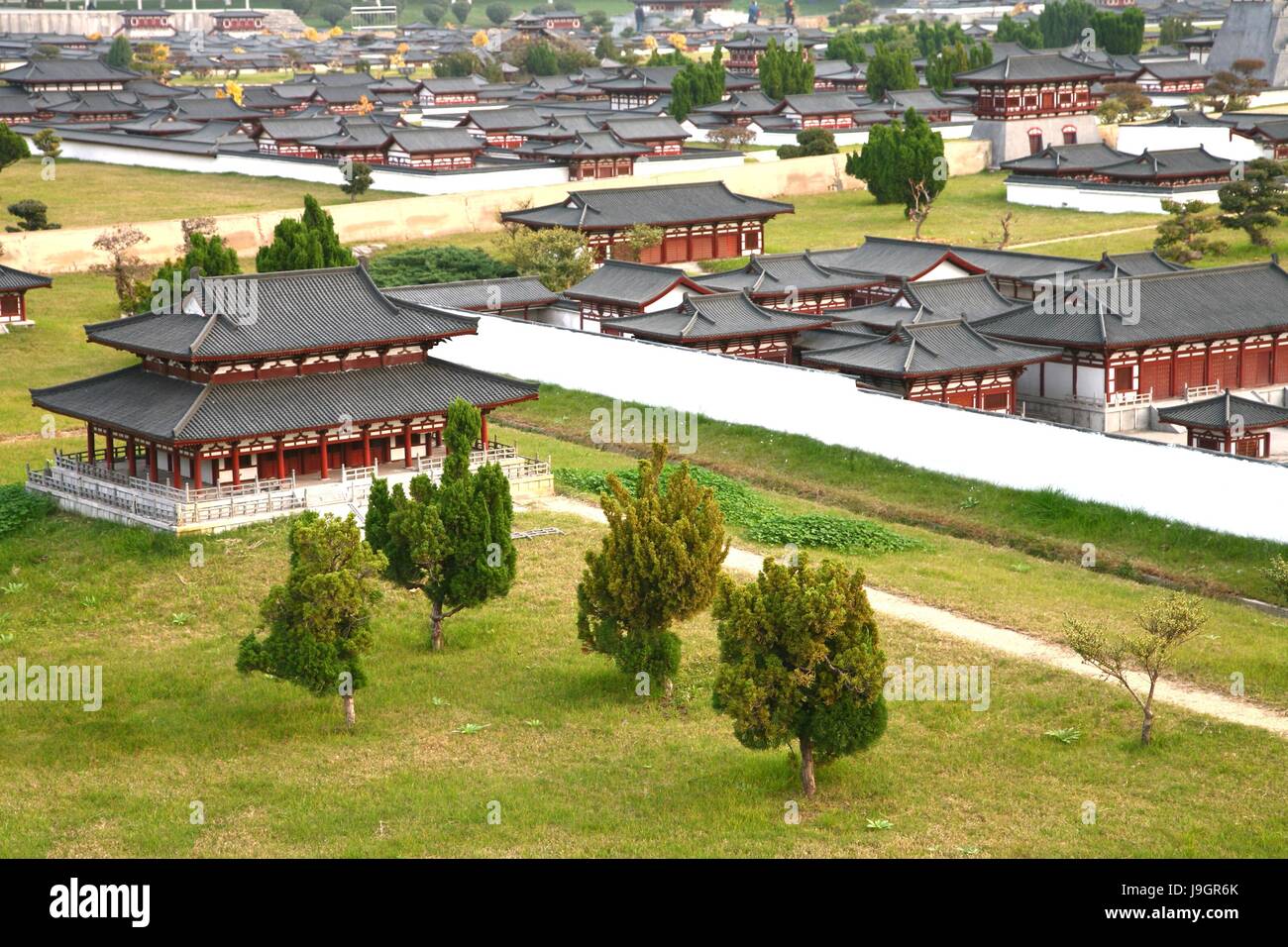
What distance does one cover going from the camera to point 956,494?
4338 cm

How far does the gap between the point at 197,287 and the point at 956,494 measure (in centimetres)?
1827

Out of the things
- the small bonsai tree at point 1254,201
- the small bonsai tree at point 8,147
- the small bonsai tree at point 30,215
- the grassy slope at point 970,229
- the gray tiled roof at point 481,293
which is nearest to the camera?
the gray tiled roof at point 481,293

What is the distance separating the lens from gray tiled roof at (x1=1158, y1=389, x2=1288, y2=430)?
44.6 metres

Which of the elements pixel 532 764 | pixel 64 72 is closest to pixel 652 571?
pixel 532 764

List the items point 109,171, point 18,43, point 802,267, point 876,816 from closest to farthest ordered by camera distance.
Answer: point 876,816, point 802,267, point 109,171, point 18,43

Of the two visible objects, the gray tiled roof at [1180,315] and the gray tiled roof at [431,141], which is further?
the gray tiled roof at [431,141]

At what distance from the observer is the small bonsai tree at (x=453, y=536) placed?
3212 centimetres

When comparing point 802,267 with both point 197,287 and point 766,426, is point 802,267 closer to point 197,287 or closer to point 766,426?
point 766,426

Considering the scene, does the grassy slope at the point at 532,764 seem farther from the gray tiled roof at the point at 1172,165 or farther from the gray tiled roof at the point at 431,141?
the gray tiled roof at the point at 431,141

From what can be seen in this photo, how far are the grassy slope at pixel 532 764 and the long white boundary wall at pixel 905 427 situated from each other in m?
9.16

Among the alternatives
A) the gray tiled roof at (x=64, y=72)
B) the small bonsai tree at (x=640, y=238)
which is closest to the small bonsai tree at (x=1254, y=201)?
the small bonsai tree at (x=640, y=238)

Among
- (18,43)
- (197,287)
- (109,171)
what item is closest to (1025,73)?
(109,171)

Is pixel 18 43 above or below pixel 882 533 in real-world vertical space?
above

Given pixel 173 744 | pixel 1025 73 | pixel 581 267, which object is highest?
pixel 1025 73
